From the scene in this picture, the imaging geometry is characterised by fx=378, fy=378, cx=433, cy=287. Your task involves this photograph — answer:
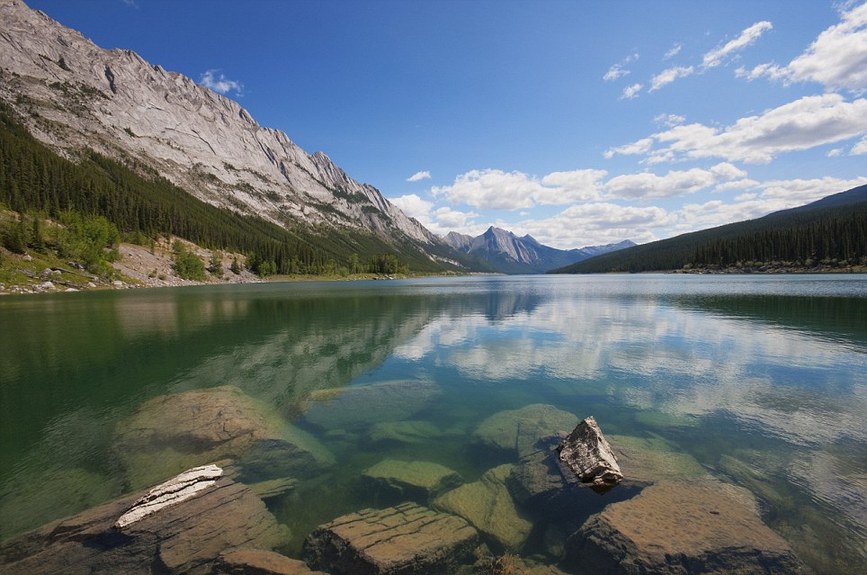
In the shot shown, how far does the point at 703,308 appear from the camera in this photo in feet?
211

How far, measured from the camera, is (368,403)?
2280 cm

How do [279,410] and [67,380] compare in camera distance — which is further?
[67,380]

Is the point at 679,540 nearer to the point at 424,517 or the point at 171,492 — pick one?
the point at 424,517

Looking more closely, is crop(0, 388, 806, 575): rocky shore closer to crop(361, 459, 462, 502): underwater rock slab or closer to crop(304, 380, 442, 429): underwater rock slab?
crop(361, 459, 462, 502): underwater rock slab

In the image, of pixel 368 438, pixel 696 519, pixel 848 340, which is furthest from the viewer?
pixel 848 340

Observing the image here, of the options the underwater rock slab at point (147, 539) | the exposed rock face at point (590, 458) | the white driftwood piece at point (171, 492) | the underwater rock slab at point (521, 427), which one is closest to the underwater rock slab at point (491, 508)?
the exposed rock face at point (590, 458)

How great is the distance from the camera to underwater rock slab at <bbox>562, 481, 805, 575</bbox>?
9.32 metres

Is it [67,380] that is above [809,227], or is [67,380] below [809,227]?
below

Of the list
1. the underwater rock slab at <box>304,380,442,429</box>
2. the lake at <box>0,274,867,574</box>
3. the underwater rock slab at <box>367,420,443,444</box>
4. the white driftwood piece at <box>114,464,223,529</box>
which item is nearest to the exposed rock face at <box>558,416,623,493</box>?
the lake at <box>0,274,867,574</box>

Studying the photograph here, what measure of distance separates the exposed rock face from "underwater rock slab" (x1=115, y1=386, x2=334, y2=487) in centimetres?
989

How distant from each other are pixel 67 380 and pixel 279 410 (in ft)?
58.0

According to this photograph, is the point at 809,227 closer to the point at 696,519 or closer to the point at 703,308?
the point at 703,308

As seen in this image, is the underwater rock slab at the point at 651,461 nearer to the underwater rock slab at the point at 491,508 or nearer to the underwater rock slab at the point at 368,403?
the underwater rock slab at the point at 491,508

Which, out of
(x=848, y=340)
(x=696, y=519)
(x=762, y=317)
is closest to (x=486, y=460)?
(x=696, y=519)
